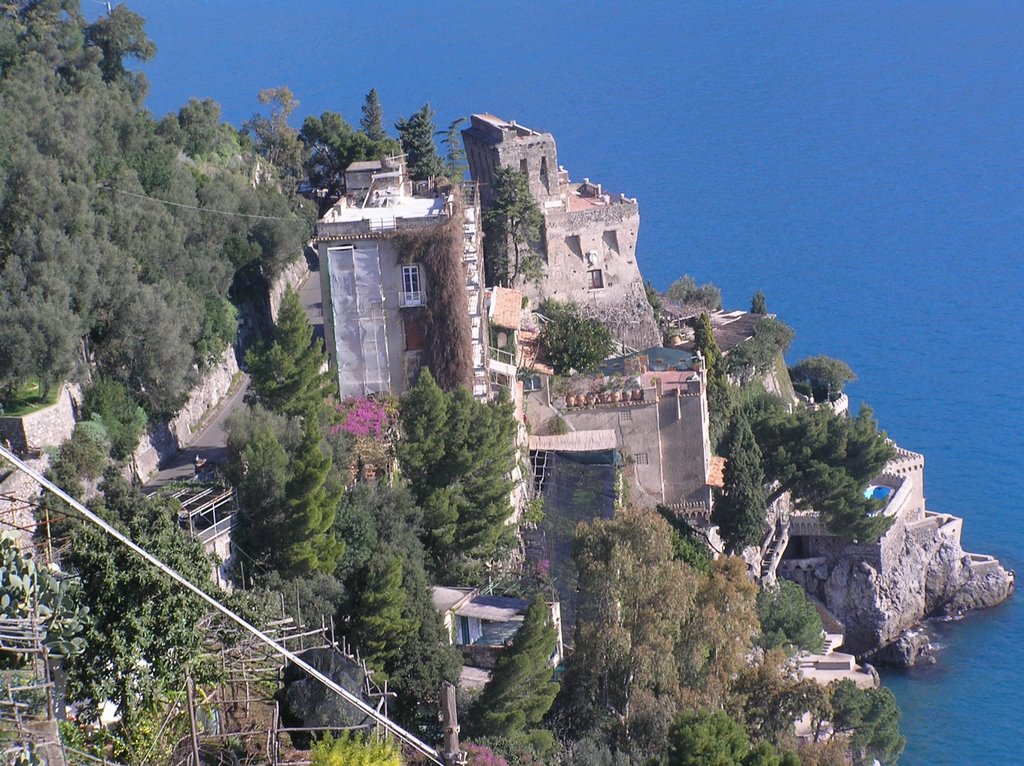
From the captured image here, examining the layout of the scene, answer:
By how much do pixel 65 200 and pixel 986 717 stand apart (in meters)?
21.8

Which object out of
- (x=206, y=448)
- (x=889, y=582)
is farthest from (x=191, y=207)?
(x=889, y=582)

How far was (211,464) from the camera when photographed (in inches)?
1005

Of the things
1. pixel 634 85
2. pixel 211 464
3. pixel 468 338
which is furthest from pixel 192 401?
pixel 634 85

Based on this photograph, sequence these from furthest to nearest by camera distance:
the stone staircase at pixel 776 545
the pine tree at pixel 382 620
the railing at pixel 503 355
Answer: the stone staircase at pixel 776 545, the railing at pixel 503 355, the pine tree at pixel 382 620

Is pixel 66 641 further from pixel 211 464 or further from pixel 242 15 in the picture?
pixel 242 15

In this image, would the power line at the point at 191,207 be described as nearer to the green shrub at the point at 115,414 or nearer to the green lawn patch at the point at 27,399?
the green shrub at the point at 115,414

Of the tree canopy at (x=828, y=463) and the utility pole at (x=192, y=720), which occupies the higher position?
the tree canopy at (x=828, y=463)

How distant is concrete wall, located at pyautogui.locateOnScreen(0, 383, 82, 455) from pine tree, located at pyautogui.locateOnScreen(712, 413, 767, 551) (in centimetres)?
1393

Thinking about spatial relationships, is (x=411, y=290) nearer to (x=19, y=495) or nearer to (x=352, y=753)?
(x=19, y=495)

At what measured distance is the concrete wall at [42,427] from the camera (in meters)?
22.9

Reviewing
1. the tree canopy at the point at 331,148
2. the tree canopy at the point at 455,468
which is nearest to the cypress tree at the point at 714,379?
the tree canopy at the point at 331,148

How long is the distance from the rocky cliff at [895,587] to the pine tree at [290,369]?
14.5 meters

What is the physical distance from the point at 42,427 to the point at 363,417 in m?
5.81

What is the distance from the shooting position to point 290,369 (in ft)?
84.5
